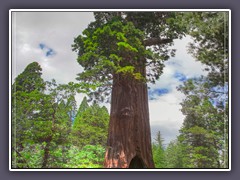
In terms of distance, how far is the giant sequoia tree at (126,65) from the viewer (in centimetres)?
311

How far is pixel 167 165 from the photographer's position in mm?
3096

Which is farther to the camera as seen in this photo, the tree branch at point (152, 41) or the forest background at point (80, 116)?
the tree branch at point (152, 41)

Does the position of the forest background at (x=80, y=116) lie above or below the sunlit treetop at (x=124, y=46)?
below

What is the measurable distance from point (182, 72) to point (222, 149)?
89 centimetres

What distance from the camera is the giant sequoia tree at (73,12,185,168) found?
10.2 ft

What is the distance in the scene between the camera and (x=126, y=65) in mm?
3199

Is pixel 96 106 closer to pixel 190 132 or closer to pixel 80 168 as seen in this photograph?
pixel 80 168

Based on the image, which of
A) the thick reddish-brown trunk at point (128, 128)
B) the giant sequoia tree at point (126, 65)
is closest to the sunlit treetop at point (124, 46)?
the giant sequoia tree at point (126, 65)

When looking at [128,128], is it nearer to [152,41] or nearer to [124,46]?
[124,46]

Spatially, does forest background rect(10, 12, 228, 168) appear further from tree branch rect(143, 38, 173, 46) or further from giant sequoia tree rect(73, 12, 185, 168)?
tree branch rect(143, 38, 173, 46)

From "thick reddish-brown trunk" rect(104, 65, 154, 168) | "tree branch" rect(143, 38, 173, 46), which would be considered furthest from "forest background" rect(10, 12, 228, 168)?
"tree branch" rect(143, 38, 173, 46)

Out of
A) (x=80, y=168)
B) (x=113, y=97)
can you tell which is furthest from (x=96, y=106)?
(x=80, y=168)

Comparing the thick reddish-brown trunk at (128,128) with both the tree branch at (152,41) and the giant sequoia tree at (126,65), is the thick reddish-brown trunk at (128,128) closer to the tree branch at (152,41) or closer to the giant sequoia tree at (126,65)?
the giant sequoia tree at (126,65)

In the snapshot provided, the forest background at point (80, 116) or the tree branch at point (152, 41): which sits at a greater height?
the tree branch at point (152, 41)
